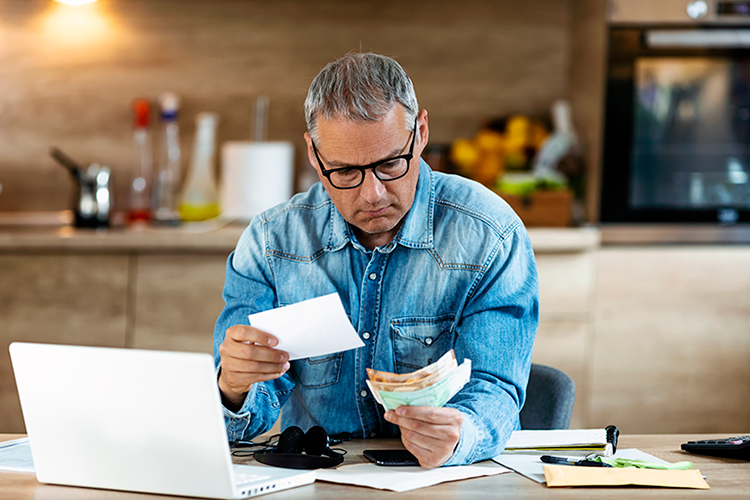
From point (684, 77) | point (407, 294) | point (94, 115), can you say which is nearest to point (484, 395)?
point (407, 294)

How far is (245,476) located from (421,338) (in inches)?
17.9

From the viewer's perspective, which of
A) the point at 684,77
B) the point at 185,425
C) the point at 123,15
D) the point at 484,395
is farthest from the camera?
the point at 123,15

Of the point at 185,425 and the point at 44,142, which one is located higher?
the point at 44,142

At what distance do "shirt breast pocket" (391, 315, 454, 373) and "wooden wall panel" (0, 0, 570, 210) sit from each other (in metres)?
1.69

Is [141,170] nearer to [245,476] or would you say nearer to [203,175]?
[203,175]

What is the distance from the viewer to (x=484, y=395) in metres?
1.17

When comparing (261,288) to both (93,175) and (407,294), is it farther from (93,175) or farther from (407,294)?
(93,175)

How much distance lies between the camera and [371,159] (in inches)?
48.6

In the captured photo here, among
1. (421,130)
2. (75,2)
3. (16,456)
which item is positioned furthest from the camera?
(75,2)

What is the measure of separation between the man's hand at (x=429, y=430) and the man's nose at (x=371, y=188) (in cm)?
39

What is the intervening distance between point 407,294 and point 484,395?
0.26 m

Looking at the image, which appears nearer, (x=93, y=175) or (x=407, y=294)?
(x=407, y=294)

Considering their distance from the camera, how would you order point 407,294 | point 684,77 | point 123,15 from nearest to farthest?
point 407,294 → point 684,77 → point 123,15

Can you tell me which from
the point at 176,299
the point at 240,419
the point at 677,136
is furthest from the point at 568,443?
the point at 677,136
